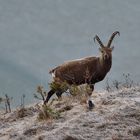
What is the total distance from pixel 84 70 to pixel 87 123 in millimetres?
6589

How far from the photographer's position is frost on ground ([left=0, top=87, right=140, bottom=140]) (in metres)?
9.32

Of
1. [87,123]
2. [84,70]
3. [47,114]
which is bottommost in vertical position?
[87,123]

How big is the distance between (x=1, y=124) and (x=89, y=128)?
2844mm

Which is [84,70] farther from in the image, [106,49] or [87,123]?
[87,123]

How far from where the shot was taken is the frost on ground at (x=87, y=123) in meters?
9.32

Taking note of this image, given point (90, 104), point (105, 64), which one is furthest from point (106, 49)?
point (90, 104)

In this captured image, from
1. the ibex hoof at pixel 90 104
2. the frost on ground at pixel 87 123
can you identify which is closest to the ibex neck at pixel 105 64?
the frost on ground at pixel 87 123

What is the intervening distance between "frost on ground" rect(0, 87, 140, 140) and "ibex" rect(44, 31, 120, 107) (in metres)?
4.28

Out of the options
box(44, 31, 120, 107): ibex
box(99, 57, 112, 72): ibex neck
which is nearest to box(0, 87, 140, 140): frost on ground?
box(44, 31, 120, 107): ibex

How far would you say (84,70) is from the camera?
53.7ft

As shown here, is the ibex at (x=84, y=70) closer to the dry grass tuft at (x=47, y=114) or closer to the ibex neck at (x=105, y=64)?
the ibex neck at (x=105, y=64)

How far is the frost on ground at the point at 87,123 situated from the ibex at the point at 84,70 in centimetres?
428

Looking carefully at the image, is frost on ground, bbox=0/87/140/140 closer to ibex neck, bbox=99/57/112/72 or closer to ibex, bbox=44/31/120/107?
ibex, bbox=44/31/120/107

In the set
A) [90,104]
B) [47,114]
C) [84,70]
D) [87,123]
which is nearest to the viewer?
[87,123]
